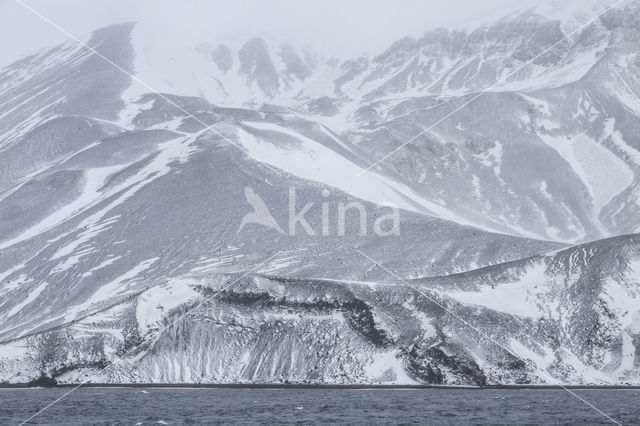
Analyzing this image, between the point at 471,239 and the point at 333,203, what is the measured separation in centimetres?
3062

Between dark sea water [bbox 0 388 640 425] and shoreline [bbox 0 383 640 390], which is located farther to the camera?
shoreline [bbox 0 383 640 390]

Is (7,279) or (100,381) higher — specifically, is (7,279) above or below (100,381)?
above

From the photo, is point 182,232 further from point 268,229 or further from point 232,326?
point 232,326

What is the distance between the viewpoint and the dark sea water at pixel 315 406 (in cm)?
7706

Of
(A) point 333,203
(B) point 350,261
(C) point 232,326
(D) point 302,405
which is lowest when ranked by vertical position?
(D) point 302,405

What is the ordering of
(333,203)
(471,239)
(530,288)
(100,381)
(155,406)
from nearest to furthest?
(155,406), (100,381), (530,288), (471,239), (333,203)

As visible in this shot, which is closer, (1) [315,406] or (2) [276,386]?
(1) [315,406]

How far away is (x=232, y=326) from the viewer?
119875 mm

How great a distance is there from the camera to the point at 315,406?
88312 millimetres

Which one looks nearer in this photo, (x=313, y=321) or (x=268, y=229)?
(x=313, y=321)

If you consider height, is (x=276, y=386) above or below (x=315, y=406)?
above

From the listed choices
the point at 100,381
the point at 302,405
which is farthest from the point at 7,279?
the point at 302,405

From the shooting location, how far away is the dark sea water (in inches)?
3034

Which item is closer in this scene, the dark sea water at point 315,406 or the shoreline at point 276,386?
the dark sea water at point 315,406
